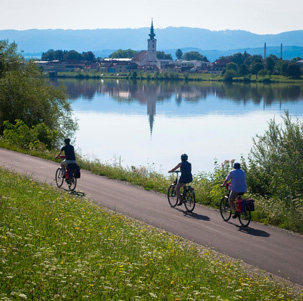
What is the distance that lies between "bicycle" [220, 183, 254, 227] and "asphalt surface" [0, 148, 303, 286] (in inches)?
8.3

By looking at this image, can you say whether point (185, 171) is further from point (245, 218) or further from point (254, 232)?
point (254, 232)

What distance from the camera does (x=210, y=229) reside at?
13984mm

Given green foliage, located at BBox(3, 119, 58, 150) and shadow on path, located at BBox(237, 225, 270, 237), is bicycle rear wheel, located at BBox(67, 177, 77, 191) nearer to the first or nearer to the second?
shadow on path, located at BBox(237, 225, 270, 237)

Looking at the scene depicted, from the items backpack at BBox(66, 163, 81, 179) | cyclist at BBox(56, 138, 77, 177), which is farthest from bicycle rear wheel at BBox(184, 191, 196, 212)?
cyclist at BBox(56, 138, 77, 177)

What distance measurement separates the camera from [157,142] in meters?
48.3

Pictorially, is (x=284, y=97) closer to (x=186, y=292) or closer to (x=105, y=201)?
(x=105, y=201)

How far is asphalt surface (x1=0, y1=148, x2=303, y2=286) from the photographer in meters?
11.6

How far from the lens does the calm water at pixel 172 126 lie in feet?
135

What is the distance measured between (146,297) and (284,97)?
290 feet

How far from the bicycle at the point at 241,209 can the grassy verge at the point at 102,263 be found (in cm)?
255

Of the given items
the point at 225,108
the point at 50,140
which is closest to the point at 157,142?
the point at 50,140

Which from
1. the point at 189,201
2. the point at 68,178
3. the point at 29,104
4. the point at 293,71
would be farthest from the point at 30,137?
the point at 293,71

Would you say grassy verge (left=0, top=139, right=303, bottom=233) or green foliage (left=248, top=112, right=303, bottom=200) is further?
green foliage (left=248, top=112, right=303, bottom=200)

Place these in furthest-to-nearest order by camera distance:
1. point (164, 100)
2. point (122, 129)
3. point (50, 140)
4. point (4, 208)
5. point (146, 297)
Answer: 1. point (164, 100)
2. point (122, 129)
3. point (50, 140)
4. point (4, 208)
5. point (146, 297)
